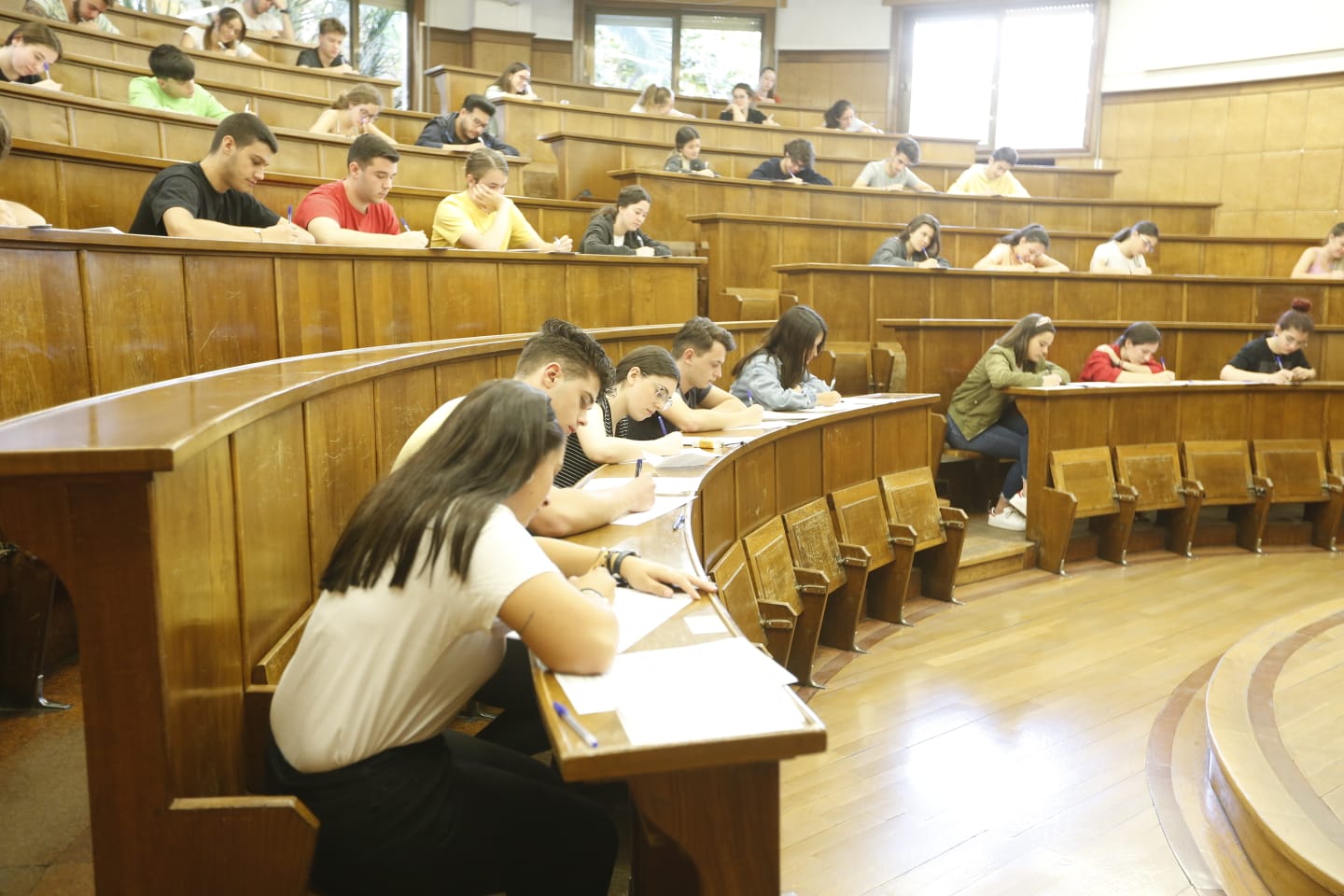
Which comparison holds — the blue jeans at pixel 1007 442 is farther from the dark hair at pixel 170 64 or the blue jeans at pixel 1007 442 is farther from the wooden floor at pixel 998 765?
the dark hair at pixel 170 64

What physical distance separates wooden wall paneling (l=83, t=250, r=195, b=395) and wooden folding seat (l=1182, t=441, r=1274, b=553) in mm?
3374

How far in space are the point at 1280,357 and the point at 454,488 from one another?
403cm

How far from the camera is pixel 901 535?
2.94 metres

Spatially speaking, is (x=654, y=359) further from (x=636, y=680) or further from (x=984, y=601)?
(x=984, y=601)

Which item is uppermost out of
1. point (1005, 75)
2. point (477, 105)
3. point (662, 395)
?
point (1005, 75)

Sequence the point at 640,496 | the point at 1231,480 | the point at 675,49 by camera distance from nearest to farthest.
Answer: the point at 640,496, the point at 1231,480, the point at 675,49

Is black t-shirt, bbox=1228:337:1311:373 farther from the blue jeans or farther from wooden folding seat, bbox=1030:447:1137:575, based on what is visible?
the blue jeans

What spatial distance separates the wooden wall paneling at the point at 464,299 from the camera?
2355 mm

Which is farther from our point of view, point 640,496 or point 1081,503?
point 1081,503

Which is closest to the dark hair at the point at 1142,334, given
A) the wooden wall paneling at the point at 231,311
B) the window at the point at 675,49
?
the wooden wall paneling at the point at 231,311

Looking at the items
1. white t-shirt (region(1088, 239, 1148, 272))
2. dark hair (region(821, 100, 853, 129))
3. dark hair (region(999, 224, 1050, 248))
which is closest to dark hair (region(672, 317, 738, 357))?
dark hair (region(999, 224, 1050, 248))

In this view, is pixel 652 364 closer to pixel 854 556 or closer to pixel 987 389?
pixel 854 556

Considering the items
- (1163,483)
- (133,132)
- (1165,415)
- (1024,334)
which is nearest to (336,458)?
(133,132)

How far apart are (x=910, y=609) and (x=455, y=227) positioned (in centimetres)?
170
